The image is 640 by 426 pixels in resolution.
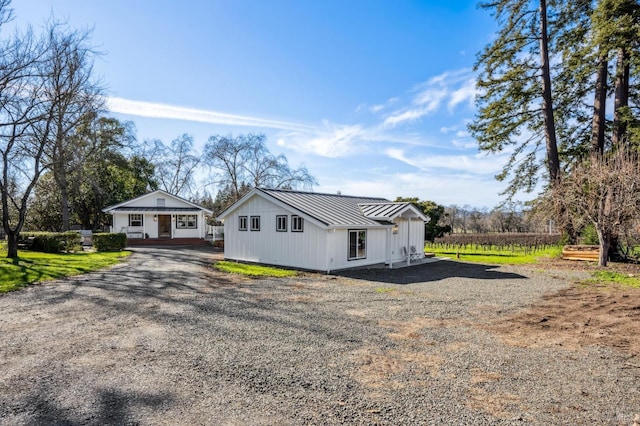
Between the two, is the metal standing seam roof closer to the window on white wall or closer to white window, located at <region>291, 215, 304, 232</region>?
white window, located at <region>291, 215, 304, 232</region>

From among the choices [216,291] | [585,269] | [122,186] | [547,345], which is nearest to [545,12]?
[585,269]

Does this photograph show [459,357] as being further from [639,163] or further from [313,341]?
[639,163]

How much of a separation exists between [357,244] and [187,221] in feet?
59.5

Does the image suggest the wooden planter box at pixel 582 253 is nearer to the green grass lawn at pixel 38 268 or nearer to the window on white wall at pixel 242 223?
the window on white wall at pixel 242 223

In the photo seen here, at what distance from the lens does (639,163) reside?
13.8 meters

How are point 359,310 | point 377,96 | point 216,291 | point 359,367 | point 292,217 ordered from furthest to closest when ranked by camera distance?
1. point 377,96
2. point 292,217
3. point 216,291
4. point 359,310
5. point 359,367

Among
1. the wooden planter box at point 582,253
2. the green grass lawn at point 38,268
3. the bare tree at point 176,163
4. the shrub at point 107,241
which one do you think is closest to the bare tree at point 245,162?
the bare tree at point 176,163

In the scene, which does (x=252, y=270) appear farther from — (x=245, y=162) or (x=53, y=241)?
(x=245, y=162)

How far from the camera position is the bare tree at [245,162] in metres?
36.9

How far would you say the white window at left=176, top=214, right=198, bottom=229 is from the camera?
28109mm

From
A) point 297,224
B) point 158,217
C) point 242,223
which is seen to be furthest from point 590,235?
point 158,217

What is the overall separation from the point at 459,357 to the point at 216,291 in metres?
6.88

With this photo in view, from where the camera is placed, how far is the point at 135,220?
89.2 feet

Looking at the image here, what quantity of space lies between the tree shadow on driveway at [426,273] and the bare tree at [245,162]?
937 inches
